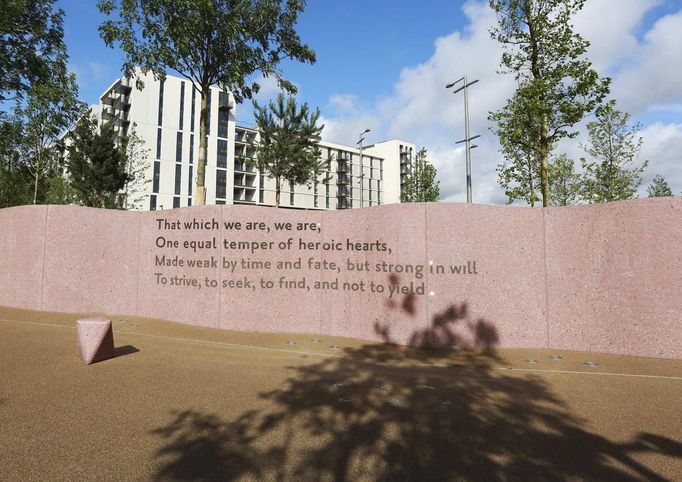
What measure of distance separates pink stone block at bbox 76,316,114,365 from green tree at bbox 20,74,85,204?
894cm

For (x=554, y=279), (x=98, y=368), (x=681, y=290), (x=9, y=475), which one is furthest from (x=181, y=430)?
(x=681, y=290)

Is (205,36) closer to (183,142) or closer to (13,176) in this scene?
(13,176)

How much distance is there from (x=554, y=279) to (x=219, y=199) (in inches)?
2167

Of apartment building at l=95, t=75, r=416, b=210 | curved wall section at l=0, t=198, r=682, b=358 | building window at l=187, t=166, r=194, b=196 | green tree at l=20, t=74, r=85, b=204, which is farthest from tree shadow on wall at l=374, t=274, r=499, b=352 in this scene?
building window at l=187, t=166, r=194, b=196

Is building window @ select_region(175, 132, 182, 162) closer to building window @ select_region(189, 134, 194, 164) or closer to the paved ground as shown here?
building window @ select_region(189, 134, 194, 164)

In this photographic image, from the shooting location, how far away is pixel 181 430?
3406mm

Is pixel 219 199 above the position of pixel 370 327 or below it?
above

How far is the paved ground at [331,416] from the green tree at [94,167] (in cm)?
2045

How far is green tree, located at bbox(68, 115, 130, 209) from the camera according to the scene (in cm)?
2317

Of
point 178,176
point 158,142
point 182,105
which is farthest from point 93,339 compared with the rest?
point 182,105

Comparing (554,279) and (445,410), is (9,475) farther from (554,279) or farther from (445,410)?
(554,279)

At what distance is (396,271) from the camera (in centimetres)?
726

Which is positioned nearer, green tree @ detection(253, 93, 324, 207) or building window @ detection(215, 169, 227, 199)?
green tree @ detection(253, 93, 324, 207)

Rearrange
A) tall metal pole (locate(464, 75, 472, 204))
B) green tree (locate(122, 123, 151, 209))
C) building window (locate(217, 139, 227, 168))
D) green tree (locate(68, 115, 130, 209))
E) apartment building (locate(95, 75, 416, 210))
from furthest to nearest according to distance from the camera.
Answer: building window (locate(217, 139, 227, 168)), apartment building (locate(95, 75, 416, 210)), green tree (locate(122, 123, 151, 209)), green tree (locate(68, 115, 130, 209)), tall metal pole (locate(464, 75, 472, 204))
